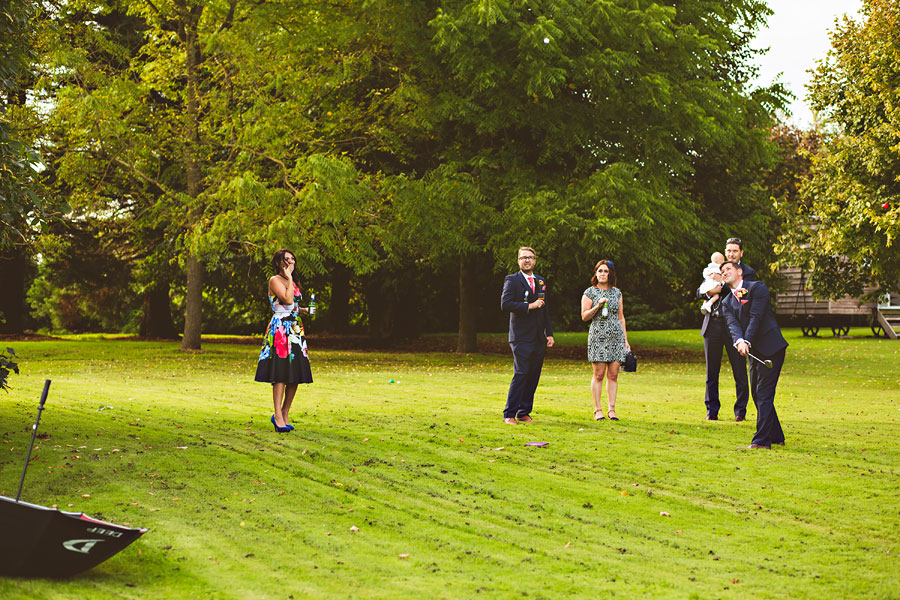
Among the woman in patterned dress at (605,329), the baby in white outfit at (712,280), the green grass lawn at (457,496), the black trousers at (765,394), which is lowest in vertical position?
the green grass lawn at (457,496)

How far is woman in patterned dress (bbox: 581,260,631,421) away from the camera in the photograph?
40.9 feet

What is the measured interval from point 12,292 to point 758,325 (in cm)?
3445

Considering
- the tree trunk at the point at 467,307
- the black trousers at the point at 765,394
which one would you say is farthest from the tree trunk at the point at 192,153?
the black trousers at the point at 765,394

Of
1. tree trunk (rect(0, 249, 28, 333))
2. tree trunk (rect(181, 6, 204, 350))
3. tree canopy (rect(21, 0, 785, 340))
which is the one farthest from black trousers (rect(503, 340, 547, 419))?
tree trunk (rect(0, 249, 28, 333))

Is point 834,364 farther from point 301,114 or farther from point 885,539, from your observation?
point 885,539

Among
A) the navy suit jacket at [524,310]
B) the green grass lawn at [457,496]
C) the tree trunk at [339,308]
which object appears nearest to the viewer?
the green grass lawn at [457,496]

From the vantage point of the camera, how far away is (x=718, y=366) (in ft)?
43.7

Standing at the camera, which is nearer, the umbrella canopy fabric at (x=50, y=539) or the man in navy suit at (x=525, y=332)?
the umbrella canopy fabric at (x=50, y=539)

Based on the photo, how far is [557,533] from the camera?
23.5ft

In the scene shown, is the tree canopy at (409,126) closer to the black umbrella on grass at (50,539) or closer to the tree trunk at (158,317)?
the tree trunk at (158,317)

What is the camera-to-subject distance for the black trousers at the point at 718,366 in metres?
13.0

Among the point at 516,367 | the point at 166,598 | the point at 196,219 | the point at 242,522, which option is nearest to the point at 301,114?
the point at 196,219

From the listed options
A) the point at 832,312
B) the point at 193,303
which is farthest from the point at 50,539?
the point at 832,312

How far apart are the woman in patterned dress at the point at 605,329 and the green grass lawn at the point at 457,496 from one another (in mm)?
667
